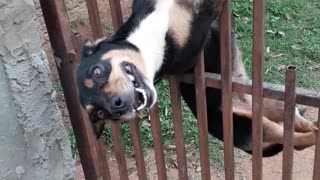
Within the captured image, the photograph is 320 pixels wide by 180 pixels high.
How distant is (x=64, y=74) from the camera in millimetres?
3611

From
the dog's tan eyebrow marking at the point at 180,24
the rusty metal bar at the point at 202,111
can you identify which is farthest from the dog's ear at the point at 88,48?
the rusty metal bar at the point at 202,111

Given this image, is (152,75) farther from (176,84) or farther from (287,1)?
(287,1)

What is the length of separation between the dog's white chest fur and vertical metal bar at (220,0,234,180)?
0.33m

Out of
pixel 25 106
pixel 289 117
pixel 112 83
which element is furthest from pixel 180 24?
pixel 25 106

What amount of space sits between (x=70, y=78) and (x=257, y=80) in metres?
1.10

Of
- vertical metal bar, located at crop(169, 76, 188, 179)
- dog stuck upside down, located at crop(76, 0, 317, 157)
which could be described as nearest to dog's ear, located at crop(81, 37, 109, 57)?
dog stuck upside down, located at crop(76, 0, 317, 157)

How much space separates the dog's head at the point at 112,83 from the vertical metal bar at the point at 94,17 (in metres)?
0.27

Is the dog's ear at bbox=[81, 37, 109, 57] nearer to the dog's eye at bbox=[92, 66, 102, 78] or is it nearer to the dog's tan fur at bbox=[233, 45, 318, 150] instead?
the dog's eye at bbox=[92, 66, 102, 78]

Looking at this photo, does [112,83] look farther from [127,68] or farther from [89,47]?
[89,47]

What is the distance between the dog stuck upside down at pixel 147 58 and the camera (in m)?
2.98

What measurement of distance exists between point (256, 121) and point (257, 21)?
0.55m

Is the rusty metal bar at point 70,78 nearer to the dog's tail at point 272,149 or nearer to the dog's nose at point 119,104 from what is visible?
the dog's nose at point 119,104

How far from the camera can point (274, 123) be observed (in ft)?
11.5

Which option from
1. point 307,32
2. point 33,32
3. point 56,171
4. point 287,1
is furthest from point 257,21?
point 287,1
